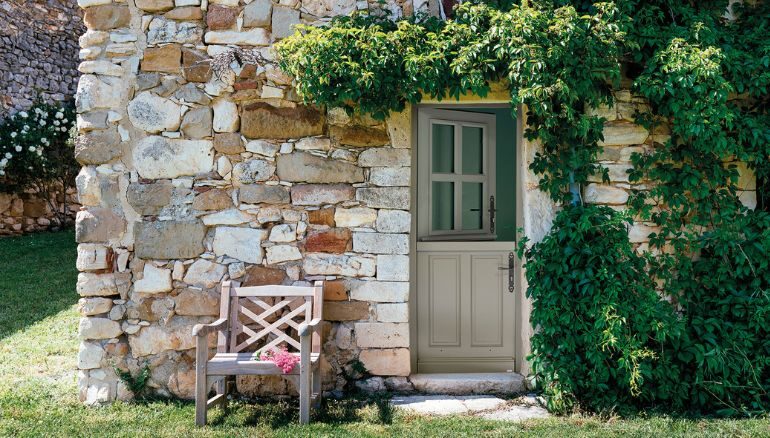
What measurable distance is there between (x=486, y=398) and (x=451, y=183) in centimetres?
158

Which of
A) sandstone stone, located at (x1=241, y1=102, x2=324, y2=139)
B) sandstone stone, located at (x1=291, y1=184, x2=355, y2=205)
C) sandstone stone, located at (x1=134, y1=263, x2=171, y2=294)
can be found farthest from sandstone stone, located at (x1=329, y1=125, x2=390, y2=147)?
sandstone stone, located at (x1=134, y1=263, x2=171, y2=294)

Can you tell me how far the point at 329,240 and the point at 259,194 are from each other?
570mm

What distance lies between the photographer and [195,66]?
4148mm

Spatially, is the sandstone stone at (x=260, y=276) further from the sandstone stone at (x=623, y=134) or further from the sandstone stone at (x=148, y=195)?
the sandstone stone at (x=623, y=134)

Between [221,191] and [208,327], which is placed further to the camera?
[221,191]

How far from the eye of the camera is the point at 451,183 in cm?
465

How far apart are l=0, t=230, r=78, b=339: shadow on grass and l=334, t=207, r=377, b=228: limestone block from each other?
3.50 meters

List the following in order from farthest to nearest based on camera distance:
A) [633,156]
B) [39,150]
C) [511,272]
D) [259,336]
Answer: [39,150]
[511,272]
[633,156]
[259,336]

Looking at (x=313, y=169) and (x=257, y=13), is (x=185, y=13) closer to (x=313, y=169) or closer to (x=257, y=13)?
(x=257, y=13)

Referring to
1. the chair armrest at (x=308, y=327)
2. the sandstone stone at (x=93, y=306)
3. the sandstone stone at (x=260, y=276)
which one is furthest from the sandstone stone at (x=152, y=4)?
the chair armrest at (x=308, y=327)

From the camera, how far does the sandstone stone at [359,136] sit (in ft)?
13.7

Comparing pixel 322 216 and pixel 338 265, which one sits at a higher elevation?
pixel 322 216

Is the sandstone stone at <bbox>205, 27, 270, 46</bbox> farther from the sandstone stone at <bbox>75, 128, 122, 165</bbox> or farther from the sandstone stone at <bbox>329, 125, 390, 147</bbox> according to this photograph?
the sandstone stone at <bbox>75, 128, 122, 165</bbox>

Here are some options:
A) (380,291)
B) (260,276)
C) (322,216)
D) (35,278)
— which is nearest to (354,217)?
(322,216)
